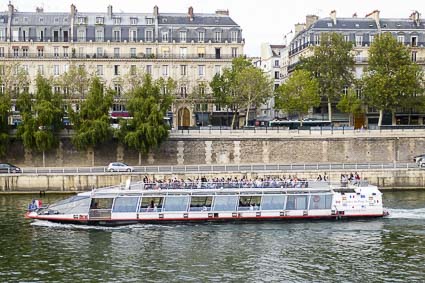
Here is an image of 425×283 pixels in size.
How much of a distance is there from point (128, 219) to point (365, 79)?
42.7 meters

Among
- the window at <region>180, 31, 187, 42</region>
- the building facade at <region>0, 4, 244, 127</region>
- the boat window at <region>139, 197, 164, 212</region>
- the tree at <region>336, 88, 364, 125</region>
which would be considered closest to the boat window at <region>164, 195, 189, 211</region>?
the boat window at <region>139, 197, 164, 212</region>

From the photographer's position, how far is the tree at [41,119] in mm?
66125

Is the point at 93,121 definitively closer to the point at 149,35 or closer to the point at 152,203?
the point at 152,203

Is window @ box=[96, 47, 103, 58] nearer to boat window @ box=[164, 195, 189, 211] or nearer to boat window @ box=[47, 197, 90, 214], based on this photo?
boat window @ box=[47, 197, 90, 214]

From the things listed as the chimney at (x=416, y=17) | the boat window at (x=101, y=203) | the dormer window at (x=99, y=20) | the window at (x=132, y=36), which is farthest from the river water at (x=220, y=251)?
the chimney at (x=416, y=17)

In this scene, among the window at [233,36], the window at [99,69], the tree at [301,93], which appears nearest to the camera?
the tree at [301,93]

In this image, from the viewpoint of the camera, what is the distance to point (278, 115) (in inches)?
4021

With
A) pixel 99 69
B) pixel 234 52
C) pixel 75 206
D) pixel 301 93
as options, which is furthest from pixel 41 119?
pixel 301 93

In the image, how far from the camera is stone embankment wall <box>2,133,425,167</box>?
70438 millimetres

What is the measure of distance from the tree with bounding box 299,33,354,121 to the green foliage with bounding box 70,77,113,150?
2804 cm

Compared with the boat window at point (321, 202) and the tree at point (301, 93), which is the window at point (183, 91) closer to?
the tree at point (301, 93)

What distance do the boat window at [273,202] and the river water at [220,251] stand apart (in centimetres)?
120

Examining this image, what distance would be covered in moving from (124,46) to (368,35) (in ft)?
97.3

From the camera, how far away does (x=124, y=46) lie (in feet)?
284
